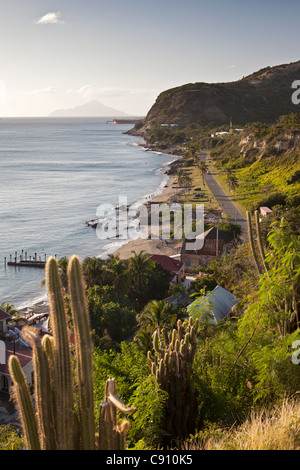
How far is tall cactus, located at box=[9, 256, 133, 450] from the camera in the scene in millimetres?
7016

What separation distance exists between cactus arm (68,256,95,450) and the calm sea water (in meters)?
38.2

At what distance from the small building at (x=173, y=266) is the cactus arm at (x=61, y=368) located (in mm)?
33058

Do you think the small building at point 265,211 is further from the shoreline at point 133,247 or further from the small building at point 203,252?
the shoreline at point 133,247

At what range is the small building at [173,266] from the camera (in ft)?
133

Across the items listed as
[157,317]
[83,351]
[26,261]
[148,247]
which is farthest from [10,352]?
[148,247]

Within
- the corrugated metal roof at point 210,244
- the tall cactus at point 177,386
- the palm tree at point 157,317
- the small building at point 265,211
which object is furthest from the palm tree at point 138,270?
the small building at point 265,211

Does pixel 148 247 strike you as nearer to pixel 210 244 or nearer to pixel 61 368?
pixel 210 244

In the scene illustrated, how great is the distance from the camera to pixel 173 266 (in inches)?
1658

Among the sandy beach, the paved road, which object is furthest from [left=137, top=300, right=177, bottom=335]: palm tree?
the paved road

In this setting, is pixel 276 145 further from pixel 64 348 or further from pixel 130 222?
pixel 64 348

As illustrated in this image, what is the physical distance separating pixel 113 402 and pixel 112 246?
175 ft

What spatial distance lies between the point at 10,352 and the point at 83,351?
21101mm
